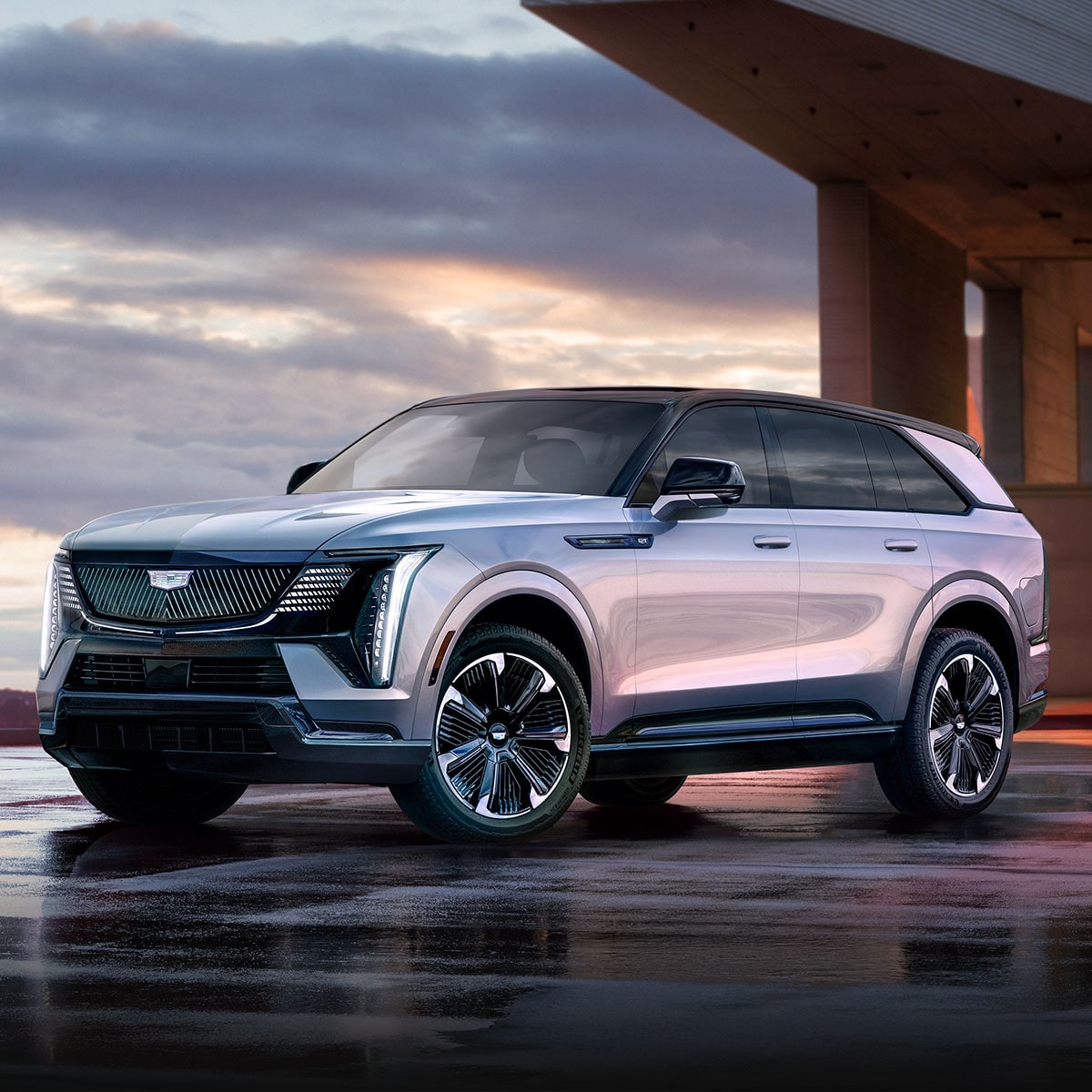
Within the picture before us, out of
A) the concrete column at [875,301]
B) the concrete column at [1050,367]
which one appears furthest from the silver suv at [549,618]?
the concrete column at [1050,367]

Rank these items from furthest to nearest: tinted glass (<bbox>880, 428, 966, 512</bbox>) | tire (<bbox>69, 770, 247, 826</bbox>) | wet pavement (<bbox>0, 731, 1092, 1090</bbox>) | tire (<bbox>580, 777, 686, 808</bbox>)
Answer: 1. tire (<bbox>580, 777, 686, 808</bbox>)
2. tinted glass (<bbox>880, 428, 966, 512</bbox>)
3. tire (<bbox>69, 770, 247, 826</bbox>)
4. wet pavement (<bbox>0, 731, 1092, 1090</bbox>)

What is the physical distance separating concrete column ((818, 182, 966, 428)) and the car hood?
2704cm

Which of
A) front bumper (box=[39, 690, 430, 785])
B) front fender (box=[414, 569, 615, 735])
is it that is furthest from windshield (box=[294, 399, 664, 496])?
front bumper (box=[39, 690, 430, 785])

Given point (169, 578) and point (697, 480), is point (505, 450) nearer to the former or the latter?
point (697, 480)

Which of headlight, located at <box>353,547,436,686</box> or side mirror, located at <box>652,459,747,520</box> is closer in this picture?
headlight, located at <box>353,547,436,686</box>

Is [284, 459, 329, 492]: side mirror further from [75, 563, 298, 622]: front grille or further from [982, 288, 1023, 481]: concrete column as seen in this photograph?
Answer: [982, 288, 1023, 481]: concrete column

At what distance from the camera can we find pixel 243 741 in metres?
8.93

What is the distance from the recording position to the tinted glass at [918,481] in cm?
1155

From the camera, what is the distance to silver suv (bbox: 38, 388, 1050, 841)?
888 centimetres

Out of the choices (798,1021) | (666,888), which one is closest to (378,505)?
(666,888)

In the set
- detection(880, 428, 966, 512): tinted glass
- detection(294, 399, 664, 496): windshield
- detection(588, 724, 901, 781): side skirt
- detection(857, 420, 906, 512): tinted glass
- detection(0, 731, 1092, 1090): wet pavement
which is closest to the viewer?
detection(0, 731, 1092, 1090): wet pavement

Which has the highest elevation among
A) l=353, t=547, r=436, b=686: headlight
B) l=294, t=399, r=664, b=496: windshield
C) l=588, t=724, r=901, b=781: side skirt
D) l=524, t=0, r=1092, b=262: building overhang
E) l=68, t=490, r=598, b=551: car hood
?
l=524, t=0, r=1092, b=262: building overhang

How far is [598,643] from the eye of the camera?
9.54 metres

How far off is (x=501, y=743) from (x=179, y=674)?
1350 millimetres
